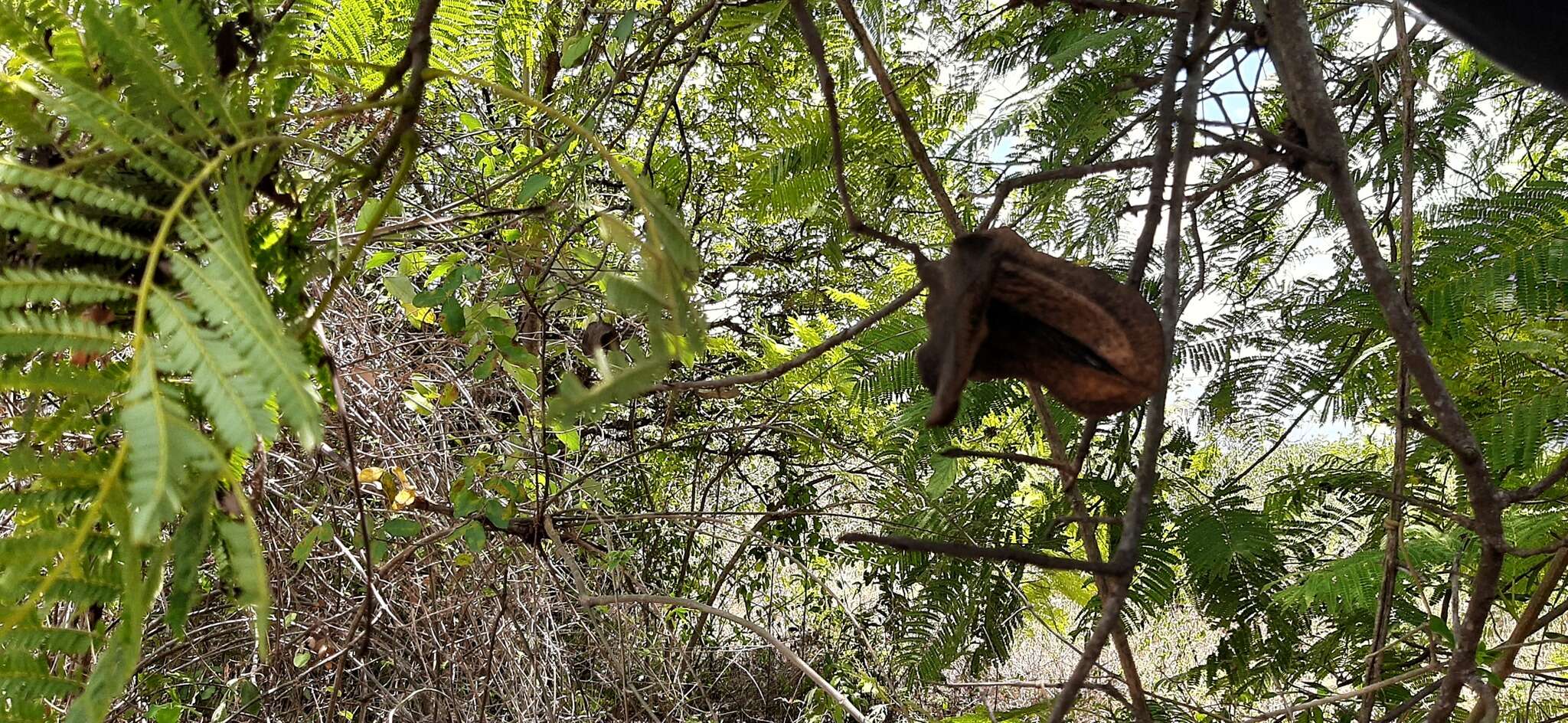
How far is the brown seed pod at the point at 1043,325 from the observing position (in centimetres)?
41

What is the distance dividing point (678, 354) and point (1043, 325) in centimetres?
18

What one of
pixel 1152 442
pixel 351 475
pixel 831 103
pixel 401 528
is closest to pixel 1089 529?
pixel 1152 442

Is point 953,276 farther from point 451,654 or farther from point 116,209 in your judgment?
point 451,654

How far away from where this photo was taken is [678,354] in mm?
493

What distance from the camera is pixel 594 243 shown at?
6.36 feet

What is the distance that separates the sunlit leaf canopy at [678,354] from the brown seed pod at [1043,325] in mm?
16

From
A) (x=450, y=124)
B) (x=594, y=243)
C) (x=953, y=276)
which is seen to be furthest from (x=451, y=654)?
(x=953, y=276)

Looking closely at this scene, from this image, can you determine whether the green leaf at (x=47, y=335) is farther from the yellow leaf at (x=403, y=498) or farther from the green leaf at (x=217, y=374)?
the yellow leaf at (x=403, y=498)

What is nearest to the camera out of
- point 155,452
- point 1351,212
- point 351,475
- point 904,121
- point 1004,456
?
point 155,452

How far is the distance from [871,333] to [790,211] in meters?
0.29

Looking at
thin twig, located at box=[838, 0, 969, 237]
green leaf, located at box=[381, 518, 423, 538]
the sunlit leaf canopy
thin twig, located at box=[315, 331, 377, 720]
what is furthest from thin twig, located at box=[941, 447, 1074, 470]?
green leaf, located at box=[381, 518, 423, 538]

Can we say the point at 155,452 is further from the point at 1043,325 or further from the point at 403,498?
the point at 403,498

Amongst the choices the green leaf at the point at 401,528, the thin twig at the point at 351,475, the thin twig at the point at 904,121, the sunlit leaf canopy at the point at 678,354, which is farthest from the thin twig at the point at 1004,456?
the green leaf at the point at 401,528

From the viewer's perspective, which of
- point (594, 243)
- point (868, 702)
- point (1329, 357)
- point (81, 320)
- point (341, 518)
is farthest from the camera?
point (868, 702)
